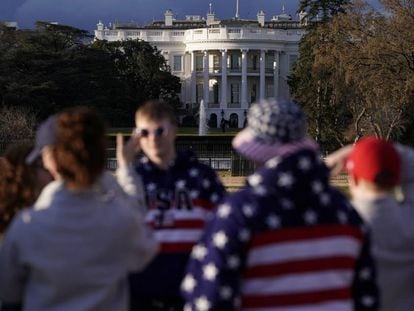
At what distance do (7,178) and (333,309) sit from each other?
1.59 meters

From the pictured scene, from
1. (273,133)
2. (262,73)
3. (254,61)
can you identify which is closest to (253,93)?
(262,73)

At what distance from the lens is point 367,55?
28.8 m

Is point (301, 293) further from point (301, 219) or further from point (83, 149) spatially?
point (83, 149)

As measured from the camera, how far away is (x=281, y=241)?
3.09 meters

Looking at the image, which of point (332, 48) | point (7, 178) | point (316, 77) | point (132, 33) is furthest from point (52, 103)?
point (7, 178)

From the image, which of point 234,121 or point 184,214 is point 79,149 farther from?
point 234,121

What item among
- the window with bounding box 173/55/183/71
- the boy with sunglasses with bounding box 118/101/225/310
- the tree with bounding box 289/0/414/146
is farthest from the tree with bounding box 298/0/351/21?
the window with bounding box 173/55/183/71

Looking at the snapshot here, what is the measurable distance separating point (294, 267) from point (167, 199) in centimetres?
116

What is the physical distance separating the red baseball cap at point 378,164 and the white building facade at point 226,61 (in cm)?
8122

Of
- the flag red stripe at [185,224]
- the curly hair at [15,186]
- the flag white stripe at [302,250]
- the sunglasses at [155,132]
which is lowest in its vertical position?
the flag red stripe at [185,224]

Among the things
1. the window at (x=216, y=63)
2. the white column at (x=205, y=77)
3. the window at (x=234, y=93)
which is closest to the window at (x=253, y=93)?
the window at (x=234, y=93)

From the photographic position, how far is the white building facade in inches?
3396

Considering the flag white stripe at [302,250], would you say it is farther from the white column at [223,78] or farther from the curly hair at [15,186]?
the white column at [223,78]

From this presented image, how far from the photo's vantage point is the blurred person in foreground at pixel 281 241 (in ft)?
9.92
